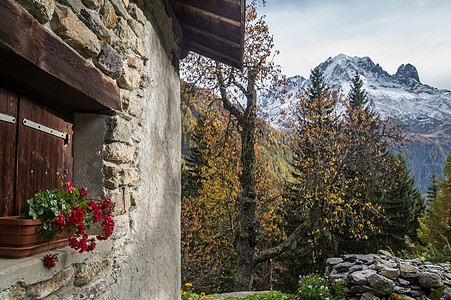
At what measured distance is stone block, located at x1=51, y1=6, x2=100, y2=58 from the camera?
1.42 metres

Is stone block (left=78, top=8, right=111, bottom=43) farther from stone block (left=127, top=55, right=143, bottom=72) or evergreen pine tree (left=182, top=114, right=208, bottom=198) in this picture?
evergreen pine tree (left=182, top=114, right=208, bottom=198)

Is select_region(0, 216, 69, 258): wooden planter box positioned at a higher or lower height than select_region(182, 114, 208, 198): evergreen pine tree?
lower

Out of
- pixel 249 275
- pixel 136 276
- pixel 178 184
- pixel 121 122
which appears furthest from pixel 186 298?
pixel 121 122

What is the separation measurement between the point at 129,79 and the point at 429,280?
5.53 metres

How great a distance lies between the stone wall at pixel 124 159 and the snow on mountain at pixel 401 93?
177m

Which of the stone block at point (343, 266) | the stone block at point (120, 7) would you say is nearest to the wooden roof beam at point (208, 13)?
the stone block at point (120, 7)

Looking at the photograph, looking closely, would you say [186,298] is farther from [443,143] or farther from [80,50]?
[443,143]

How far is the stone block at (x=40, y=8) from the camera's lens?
1239 millimetres

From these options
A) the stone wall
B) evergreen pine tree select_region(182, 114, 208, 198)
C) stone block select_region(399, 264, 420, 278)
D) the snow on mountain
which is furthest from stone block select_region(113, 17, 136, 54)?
the snow on mountain

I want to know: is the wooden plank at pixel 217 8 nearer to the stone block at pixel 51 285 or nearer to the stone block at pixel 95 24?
the stone block at pixel 95 24

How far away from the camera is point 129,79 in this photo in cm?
203

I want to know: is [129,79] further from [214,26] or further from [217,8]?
[214,26]

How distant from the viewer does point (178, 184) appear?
3.05 metres

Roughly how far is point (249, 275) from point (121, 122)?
6.64 m
